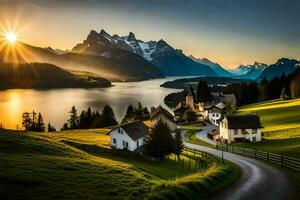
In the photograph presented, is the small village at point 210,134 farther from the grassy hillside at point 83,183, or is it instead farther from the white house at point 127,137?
the grassy hillside at point 83,183

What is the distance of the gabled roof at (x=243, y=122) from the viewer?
85481 millimetres

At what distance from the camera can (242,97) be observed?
598 feet

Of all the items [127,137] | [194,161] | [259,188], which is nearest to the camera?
[259,188]

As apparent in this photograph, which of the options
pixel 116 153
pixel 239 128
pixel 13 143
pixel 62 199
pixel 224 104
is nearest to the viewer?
pixel 62 199

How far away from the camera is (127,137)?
230ft

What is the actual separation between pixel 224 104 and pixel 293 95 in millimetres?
30032

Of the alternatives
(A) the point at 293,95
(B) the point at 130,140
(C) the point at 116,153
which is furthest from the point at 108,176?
(A) the point at 293,95

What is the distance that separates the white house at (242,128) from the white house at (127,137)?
2346 centimetres

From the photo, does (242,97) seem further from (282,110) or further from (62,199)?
(62,199)

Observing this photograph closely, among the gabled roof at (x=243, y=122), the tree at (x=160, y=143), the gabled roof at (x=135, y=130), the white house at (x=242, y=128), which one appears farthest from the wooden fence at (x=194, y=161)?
the gabled roof at (x=243, y=122)

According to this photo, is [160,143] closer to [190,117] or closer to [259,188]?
[259,188]

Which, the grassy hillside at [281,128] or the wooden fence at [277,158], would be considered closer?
the wooden fence at [277,158]

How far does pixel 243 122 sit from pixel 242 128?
181cm

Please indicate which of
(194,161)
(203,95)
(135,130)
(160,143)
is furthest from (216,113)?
(160,143)
